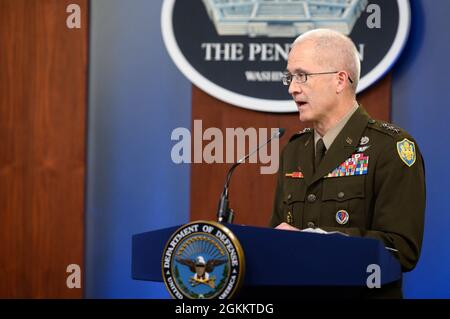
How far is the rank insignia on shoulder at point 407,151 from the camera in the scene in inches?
75.5

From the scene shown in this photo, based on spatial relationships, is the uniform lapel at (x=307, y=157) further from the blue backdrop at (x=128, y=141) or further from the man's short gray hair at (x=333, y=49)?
the blue backdrop at (x=128, y=141)

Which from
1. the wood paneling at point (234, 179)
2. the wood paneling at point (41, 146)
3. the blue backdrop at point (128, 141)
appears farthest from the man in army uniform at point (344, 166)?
the wood paneling at point (41, 146)

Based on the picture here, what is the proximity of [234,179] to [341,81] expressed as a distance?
117cm

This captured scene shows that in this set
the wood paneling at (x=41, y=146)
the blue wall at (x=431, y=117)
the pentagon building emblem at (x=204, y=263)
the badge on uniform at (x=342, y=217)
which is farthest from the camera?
the wood paneling at (x=41, y=146)

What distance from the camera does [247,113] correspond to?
3.12 m

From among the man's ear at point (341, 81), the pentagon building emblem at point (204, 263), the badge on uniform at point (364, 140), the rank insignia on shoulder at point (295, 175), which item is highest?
the man's ear at point (341, 81)

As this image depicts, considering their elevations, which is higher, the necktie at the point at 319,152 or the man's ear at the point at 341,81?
the man's ear at the point at 341,81

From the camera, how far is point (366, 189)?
1.94 meters

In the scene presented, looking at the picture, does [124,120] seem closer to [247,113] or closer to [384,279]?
[247,113]

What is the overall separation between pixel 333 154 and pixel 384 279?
530 millimetres

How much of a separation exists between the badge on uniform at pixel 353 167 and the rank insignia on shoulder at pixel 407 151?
92 mm

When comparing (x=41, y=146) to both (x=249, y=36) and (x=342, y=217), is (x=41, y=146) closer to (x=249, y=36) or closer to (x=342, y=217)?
(x=249, y=36)

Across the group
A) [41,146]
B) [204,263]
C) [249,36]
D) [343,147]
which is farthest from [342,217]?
[41,146]
